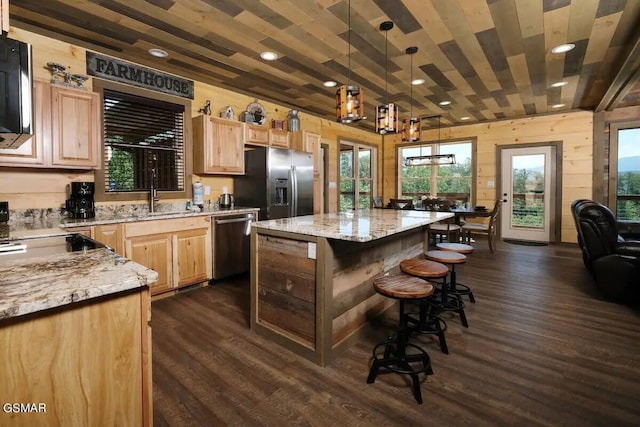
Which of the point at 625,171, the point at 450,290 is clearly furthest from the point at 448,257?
the point at 625,171

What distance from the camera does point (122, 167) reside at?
11.5ft

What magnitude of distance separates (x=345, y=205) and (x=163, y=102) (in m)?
4.58

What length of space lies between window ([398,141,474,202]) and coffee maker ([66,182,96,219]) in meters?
6.51

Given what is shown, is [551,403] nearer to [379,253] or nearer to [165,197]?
[379,253]

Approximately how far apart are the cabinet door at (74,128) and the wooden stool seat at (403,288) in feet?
9.65

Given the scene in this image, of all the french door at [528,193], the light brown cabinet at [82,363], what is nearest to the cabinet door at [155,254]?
the light brown cabinet at [82,363]

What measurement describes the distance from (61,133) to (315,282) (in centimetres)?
267

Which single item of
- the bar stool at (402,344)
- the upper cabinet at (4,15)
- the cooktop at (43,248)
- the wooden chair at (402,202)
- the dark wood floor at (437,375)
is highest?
the upper cabinet at (4,15)

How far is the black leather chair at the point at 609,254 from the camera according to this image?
3018 mm

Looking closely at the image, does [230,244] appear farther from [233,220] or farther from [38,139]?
[38,139]

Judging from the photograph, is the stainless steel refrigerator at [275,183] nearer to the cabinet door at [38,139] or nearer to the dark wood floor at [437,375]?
the dark wood floor at [437,375]

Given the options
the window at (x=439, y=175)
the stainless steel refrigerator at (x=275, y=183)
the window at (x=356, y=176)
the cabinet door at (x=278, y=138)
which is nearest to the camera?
the stainless steel refrigerator at (x=275, y=183)

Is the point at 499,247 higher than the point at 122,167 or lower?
lower

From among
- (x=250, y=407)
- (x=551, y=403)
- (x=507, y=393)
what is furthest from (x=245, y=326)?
(x=551, y=403)
